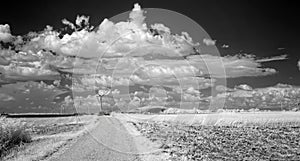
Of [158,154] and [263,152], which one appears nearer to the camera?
[263,152]

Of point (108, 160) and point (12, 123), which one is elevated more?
point (12, 123)

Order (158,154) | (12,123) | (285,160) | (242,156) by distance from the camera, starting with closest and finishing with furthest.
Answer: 1. (285,160)
2. (242,156)
3. (158,154)
4. (12,123)

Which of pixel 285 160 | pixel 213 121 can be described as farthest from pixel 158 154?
pixel 213 121

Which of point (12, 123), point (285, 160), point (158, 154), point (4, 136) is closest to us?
point (285, 160)

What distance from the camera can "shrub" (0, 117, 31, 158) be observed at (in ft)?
89.5

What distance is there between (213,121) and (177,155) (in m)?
52.7

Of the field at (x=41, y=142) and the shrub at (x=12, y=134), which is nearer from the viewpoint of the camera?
the field at (x=41, y=142)

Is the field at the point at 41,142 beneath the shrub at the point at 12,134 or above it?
beneath

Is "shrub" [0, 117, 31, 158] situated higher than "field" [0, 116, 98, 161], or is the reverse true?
"shrub" [0, 117, 31, 158]

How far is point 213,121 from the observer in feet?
232

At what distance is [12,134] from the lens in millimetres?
29094

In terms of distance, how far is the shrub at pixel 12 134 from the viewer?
89.5 feet

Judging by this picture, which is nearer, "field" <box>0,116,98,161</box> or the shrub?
"field" <box>0,116,98,161</box>

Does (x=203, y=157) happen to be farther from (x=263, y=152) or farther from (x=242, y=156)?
(x=263, y=152)
